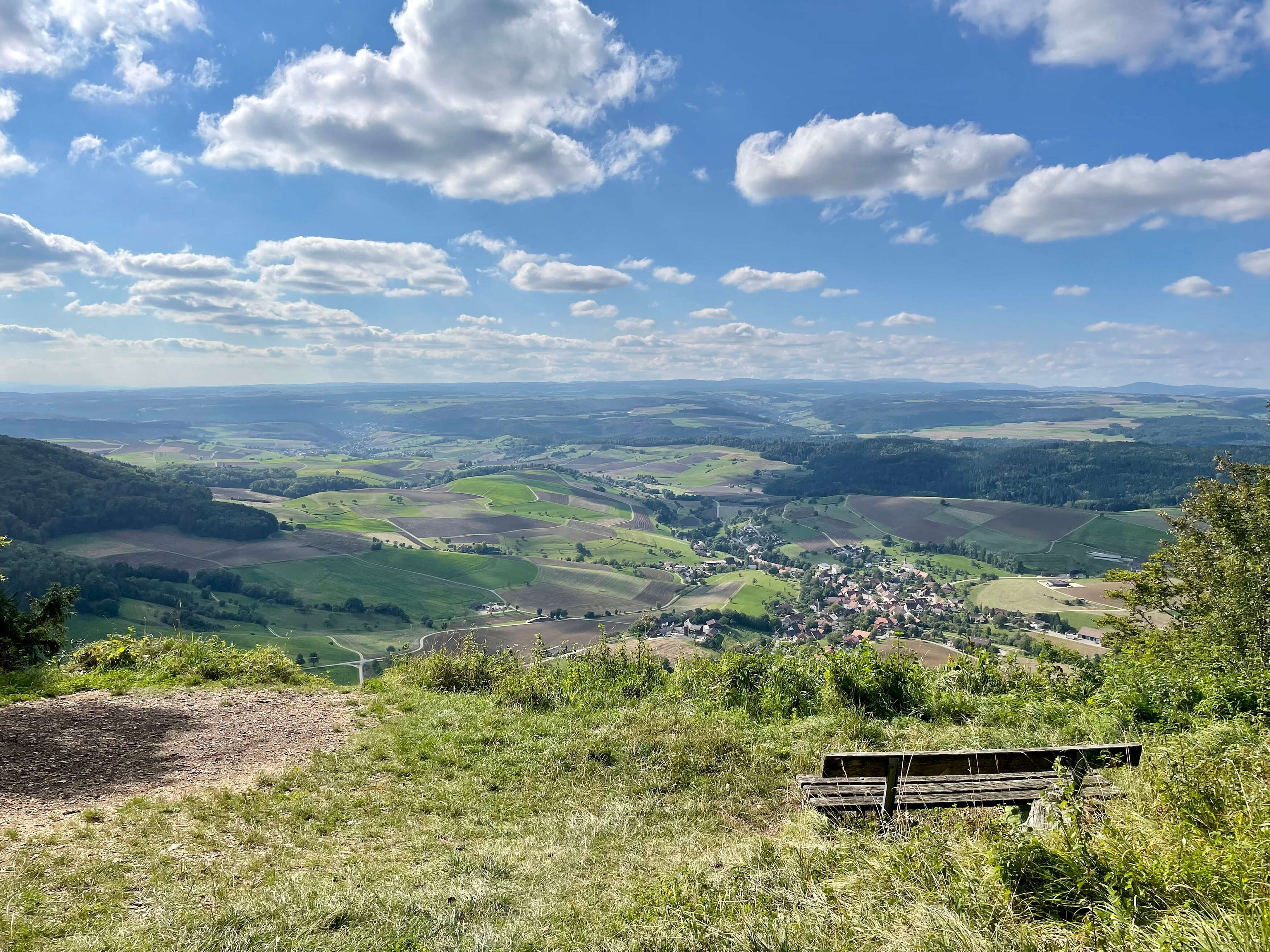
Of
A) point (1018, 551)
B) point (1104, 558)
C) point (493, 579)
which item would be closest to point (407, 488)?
point (493, 579)

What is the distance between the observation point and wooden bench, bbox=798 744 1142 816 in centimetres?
611

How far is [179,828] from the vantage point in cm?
662

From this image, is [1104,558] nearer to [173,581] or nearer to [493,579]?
[493,579]

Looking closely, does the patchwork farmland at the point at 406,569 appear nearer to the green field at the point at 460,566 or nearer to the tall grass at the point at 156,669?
the green field at the point at 460,566

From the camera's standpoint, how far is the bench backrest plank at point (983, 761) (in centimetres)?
638

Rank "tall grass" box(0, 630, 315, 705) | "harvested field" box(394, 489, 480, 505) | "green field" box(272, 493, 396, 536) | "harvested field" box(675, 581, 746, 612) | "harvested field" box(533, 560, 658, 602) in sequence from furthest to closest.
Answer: "harvested field" box(394, 489, 480, 505), "green field" box(272, 493, 396, 536), "harvested field" box(533, 560, 658, 602), "harvested field" box(675, 581, 746, 612), "tall grass" box(0, 630, 315, 705)

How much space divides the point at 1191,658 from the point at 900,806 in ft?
30.7

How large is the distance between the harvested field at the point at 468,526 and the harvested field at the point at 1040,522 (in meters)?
103

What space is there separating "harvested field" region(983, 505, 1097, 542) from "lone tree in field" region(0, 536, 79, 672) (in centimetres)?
14285

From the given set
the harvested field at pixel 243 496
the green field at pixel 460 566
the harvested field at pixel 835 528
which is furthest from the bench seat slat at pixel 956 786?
the harvested field at pixel 243 496

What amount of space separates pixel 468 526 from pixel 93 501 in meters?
66.4

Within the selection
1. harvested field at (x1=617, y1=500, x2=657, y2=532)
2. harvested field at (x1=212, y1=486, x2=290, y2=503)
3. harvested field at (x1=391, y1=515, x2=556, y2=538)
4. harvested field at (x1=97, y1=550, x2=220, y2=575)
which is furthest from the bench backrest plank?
harvested field at (x1=212, y1=486, x2=290, y2=503)

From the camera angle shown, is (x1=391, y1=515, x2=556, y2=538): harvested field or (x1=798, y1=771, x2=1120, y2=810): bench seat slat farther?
(x1=391, y1=515, x2=556, y2=538): harvested field

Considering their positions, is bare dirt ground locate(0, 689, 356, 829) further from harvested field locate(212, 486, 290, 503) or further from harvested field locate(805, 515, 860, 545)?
harvested field locate(212, 486, 290, 503)
